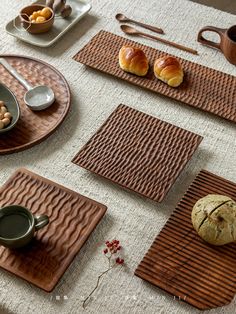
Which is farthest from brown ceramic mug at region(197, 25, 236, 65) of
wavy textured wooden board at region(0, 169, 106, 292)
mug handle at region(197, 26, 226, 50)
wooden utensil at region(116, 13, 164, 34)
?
wavy textured wooden board at region(0, 169, 106, 292)

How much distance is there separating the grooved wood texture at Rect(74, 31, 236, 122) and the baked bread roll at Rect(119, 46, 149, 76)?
0.01 meters

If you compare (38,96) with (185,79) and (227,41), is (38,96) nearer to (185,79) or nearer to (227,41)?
(185,79)

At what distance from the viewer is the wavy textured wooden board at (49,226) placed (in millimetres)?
701

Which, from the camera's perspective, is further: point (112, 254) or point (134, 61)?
point (134, 61)

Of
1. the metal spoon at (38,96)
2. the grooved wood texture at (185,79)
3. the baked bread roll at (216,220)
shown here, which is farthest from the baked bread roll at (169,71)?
the baked bread roll at (216,220)

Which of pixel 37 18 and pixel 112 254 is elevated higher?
pixel 37 18

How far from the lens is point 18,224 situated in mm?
710

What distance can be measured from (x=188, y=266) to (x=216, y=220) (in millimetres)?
79

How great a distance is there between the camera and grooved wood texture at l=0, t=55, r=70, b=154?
2.95 feet

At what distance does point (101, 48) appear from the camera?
3.64 feet

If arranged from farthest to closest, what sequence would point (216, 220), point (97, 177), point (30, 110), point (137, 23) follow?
1. point (137, 23)
2. point (30, 110)
3. point (97, 177)
4. point (216, 220)

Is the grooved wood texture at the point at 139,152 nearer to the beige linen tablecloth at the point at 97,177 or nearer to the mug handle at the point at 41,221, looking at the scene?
Result: the beige linen tablecloth at the point at 97,177

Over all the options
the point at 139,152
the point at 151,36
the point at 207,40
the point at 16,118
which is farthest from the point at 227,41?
the point at 16,118

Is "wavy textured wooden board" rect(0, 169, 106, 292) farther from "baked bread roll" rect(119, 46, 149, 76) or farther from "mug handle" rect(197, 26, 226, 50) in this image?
"mug handle" rect(197, 26, 226, 50)
